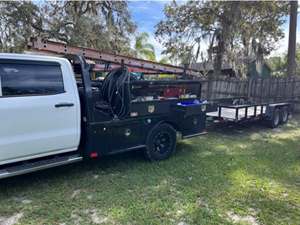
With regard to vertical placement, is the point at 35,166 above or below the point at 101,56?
below

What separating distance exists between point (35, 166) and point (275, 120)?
8.15 metres

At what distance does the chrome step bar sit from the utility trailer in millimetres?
4519

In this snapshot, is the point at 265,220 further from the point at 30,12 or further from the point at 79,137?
the point at 30,12

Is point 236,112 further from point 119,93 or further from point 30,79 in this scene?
point 30,79

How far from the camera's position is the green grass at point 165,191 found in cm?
344

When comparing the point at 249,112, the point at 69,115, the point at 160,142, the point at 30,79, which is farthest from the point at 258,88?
the point at 30,79

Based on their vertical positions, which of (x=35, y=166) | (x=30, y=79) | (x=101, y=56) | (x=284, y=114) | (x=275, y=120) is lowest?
(x=35, y=166)

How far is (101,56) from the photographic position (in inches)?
202

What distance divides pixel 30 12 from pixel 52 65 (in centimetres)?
1116

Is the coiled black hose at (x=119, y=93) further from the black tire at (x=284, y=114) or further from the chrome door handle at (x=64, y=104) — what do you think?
the black tire at (x=284, y=114)

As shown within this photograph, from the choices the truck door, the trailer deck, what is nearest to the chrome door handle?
the truck door

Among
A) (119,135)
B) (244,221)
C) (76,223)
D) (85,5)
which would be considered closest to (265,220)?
(244,221)

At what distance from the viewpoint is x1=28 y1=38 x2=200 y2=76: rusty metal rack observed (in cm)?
432

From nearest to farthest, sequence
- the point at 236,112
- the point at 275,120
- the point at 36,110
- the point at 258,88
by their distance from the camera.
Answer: the point at 36,110 → the point at 236,112 → the point at 275,120 → the point at 258,88
